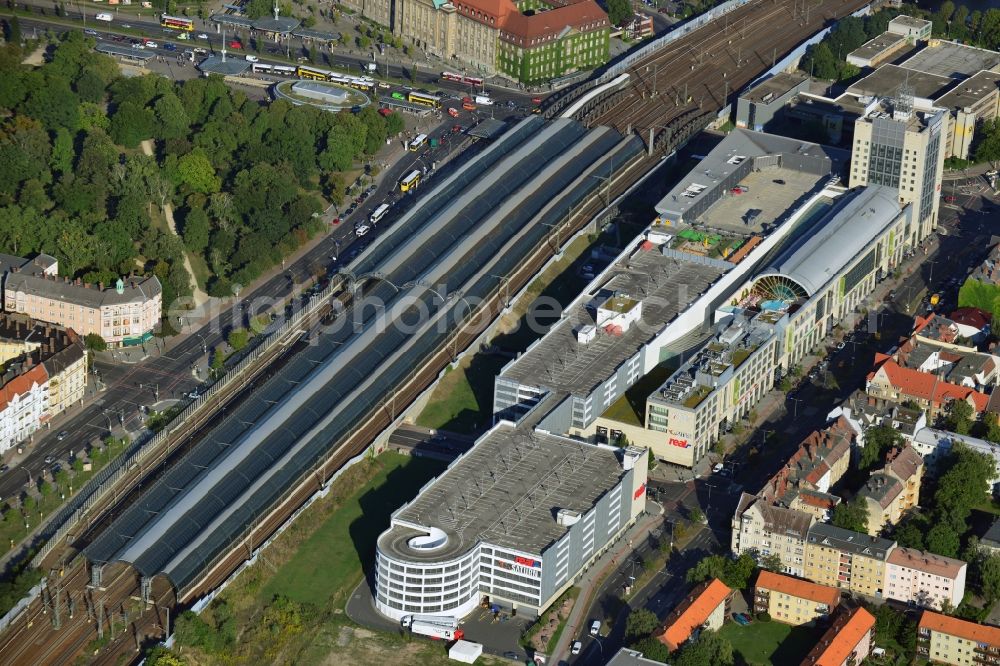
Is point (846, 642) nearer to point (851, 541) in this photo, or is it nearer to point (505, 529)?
point (851, 541)

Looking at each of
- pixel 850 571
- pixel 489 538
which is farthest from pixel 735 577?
pixel 489 538

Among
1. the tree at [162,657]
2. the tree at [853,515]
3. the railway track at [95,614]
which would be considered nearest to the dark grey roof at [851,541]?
the tree at [853,515]

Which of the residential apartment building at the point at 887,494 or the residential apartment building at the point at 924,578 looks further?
the residential apartment building at the point at 887,494

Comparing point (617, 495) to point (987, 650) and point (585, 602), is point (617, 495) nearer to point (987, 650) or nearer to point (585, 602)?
point (585, 602)

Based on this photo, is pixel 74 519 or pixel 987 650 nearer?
pixel 987 650

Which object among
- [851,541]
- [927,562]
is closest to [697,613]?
[851,541]

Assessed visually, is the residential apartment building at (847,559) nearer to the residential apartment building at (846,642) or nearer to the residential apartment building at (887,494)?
the residential apartment building at (887,494)
